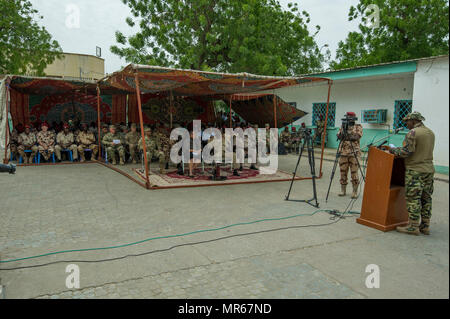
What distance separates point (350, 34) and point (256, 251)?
68.1 ft

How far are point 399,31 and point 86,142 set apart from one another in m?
16.8

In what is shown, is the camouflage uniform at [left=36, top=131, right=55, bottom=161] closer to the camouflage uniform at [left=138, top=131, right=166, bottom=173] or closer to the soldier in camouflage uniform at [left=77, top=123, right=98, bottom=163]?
the soldier in camouflage uniform at [left=77, top=123, right=98, bottom=163]

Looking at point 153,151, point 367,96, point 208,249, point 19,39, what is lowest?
point 208,249

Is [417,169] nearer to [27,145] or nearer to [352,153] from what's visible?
[352,153]

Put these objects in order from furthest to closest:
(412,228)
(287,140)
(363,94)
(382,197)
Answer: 1. (287,140)
2. (363,94)
3. (382,197)
4. (412,228)

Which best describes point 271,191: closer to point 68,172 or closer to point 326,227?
point 326,227

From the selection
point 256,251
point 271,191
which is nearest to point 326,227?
point 256,251

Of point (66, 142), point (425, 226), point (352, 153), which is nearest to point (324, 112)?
point (352, 153)

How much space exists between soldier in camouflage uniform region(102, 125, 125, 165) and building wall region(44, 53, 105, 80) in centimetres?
2673

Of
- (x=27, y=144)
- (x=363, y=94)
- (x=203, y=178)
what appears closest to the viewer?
(x=203, y=178)

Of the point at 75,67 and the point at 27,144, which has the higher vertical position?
the point at 75,67

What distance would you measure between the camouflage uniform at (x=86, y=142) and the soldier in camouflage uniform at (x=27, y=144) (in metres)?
1.28

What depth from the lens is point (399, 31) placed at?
18.3 metres
